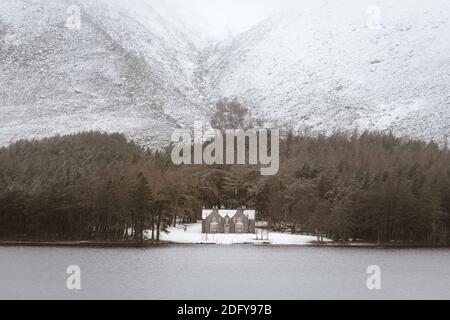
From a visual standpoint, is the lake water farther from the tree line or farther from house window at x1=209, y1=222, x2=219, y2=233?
house window at x1=209, y1=222, x2=219, y2=233

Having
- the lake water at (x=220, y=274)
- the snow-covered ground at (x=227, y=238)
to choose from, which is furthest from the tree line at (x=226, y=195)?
the lake water at (x=220, y=274)

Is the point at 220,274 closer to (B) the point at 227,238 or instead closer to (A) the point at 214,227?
(B) the point at 227,238

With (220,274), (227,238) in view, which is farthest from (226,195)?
(220,274)

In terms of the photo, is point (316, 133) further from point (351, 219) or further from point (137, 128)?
point (351, 219)

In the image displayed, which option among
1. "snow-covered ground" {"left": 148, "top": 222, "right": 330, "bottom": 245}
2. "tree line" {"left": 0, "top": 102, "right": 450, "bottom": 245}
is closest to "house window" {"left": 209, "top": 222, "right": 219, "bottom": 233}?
"snow-covered ground" {"left": 148, "top": 222, "right": 330, "bottom": 245}
